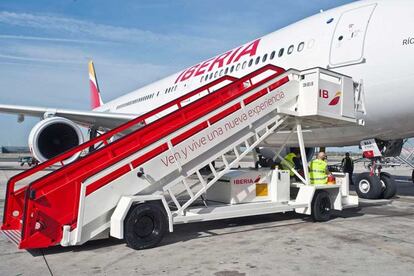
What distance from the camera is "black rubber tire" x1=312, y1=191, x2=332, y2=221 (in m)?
6.01

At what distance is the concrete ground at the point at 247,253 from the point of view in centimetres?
367

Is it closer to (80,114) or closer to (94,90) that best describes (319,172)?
(80,114)

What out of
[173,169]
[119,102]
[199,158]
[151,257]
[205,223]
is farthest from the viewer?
[119,102]

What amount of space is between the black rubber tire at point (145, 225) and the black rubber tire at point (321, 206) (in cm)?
248

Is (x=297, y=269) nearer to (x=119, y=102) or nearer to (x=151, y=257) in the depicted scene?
(x=151, y=257)

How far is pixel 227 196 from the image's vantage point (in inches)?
232

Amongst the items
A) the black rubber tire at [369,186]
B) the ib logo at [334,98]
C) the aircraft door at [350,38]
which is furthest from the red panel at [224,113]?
the black rubber tire at [369,186]

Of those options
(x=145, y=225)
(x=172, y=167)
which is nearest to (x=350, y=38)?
(x=172, y=167)

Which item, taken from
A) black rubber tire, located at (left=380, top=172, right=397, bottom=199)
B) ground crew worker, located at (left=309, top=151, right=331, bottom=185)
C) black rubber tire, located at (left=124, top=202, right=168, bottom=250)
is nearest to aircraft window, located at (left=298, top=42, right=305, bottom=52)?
ground crew worker, located at (left=309, top=151, right=331, bottom=185)

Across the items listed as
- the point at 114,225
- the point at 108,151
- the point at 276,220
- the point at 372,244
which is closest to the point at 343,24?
the point at 276,220

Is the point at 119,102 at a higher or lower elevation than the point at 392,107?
higher

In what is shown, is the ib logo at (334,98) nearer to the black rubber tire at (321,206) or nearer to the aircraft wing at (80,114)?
the black rubber tire at (321,206)

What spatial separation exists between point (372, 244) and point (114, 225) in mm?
2923

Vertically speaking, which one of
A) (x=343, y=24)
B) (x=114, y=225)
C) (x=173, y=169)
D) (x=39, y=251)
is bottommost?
(x=39, y=251)
